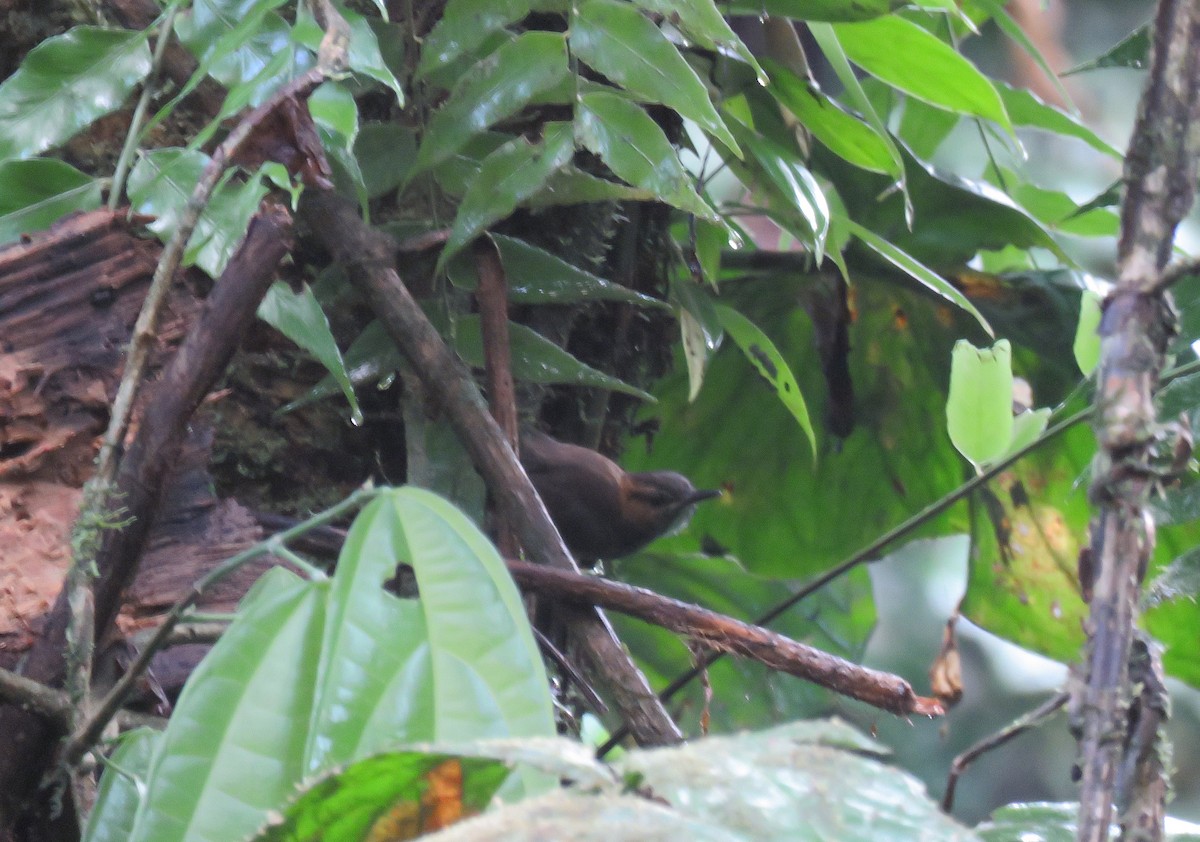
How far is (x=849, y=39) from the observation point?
3.72 feet

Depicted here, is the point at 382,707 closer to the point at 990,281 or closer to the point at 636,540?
the point at 636,540

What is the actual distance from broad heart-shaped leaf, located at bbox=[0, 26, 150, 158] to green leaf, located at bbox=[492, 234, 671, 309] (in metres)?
0.32

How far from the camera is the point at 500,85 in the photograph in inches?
33.5

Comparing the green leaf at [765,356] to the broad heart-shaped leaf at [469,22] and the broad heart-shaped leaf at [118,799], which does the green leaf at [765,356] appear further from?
the broad heart-shaped leaf at [118,799]

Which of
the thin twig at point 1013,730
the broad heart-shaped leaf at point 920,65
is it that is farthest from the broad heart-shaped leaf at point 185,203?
the broad heart-shaped leaf at point 920,65

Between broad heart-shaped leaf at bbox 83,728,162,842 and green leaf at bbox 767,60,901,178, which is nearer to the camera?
broad heart-shaped leaf at bbox 83,728,162,842

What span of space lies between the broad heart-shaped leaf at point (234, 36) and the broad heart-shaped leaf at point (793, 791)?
0.54 meters

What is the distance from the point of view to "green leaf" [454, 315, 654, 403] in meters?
0.96

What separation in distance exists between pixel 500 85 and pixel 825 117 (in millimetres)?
389

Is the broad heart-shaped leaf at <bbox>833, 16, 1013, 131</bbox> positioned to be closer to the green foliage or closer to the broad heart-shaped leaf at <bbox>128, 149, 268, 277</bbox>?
the broad heart-shaped leaf at <bbox>128, 149, 268, 277</bbox>

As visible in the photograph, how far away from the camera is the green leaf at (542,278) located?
0.97 m

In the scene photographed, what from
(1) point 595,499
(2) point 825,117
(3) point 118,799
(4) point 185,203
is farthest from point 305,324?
(2) point 825,117

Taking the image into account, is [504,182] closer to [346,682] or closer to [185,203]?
[185,203]

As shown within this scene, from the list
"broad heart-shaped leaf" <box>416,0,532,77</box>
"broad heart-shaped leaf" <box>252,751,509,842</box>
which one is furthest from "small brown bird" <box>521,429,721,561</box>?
"broad heart-shaped leaf" <box>252,751,509,842</box>
